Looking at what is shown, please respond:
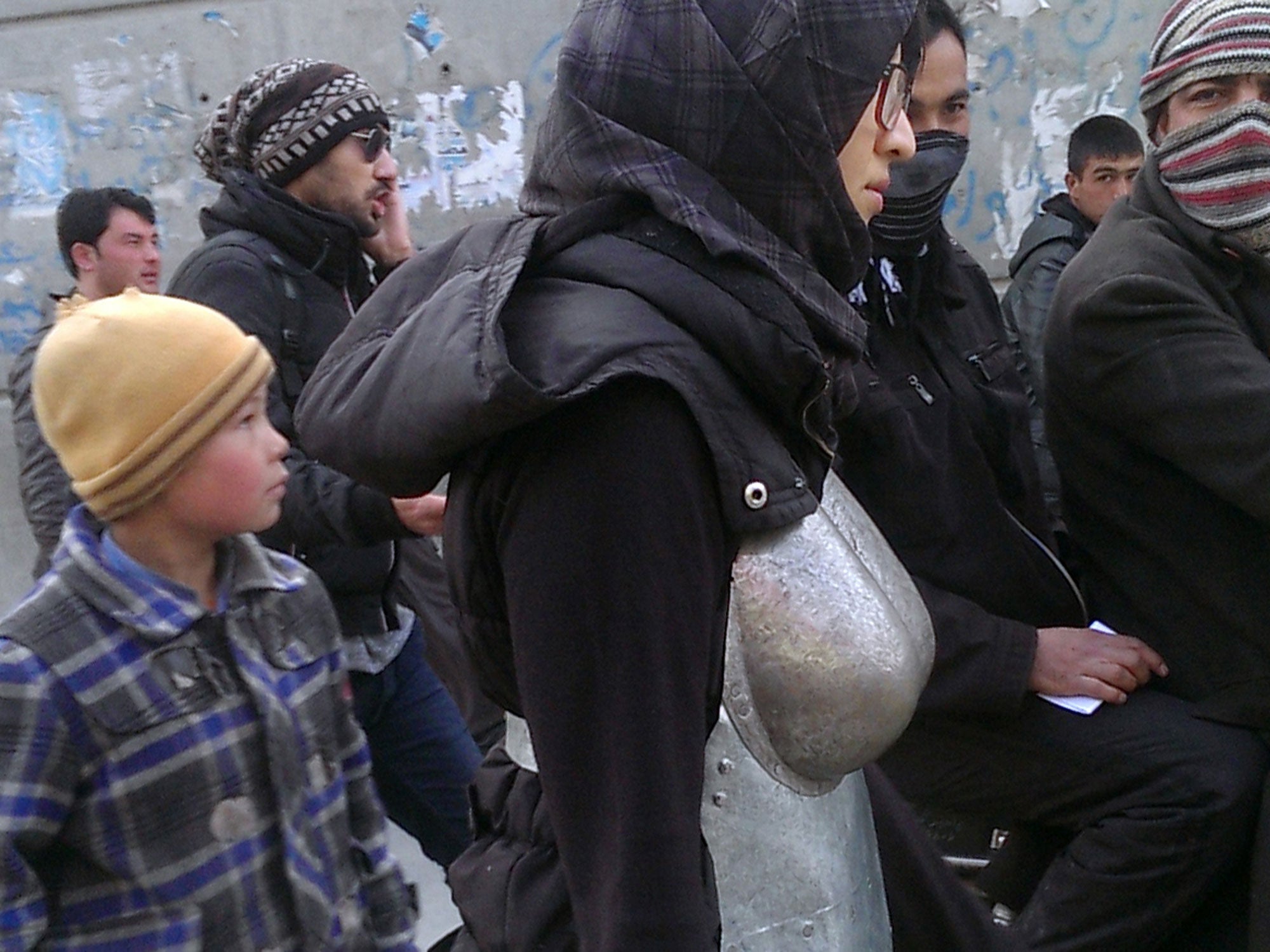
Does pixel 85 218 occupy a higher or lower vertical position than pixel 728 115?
lower

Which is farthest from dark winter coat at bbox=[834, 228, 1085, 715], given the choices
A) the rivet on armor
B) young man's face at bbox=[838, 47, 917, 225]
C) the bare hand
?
the rivet on armor

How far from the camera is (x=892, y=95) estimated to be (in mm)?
1388

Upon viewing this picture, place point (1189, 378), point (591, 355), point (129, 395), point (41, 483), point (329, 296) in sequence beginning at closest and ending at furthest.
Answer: point (591, 355)
point (129, 395)
point (1189, 378)
point (329, 296)
point (41, 483)

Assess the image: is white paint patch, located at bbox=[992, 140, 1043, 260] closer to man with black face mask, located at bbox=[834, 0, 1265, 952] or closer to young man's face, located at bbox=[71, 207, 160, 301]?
man with black face mask, located at bbox=[834, 0, 1265, 952]

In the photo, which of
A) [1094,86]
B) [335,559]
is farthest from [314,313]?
[1094,86]

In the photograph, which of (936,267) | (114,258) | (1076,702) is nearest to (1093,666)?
(1076,702)

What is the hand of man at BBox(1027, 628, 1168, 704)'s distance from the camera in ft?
7.47

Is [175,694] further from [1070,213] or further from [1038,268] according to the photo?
[1070,213]

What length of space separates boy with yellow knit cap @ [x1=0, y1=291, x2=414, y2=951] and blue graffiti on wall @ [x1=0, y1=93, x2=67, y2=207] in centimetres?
422

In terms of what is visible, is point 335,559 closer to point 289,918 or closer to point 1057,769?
point 289,918

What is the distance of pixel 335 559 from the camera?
272cm

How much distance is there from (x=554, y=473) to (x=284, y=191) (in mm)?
1950

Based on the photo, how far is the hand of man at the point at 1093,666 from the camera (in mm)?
2277

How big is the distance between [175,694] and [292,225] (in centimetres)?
136
